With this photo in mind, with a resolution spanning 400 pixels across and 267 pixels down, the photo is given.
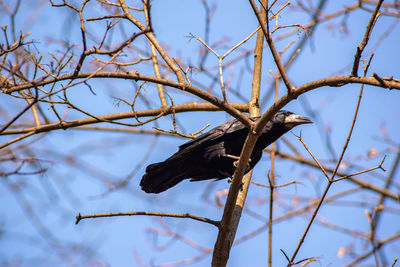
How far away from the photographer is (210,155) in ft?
15.4

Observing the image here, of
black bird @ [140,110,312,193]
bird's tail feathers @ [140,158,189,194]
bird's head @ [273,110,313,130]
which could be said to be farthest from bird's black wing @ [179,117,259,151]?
bird's head @ [273,110,313,130]

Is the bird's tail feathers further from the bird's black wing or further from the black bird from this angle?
the bird's black wing

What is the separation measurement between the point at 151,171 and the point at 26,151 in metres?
3.03

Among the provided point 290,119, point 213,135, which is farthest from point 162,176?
point 290,119

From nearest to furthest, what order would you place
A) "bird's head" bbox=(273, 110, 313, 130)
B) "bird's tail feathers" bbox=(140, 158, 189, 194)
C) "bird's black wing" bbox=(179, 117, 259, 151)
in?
"bird's tail feathers" bbox=(140, 158, 189, 194) → "bird's black wing" bbox=(179, 117, 259, 151) → "bird's head" bbox=(273, 110, 313, 130)

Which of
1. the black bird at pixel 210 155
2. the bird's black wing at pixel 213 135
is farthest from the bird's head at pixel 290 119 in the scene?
the bird's black wing at pixel 213 135

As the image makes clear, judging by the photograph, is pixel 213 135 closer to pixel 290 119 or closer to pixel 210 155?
pixel 210 155

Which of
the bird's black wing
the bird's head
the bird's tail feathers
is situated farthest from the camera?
the bird's head

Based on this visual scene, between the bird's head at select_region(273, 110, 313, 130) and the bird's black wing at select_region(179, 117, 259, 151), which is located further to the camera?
the bird's head at select_region(273, 110, 313, 130)

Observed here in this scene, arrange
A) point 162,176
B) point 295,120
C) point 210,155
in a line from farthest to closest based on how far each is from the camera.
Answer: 1. point 295,120
2. point 210,155
3. point 162,176

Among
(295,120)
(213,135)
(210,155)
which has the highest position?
(295,120)

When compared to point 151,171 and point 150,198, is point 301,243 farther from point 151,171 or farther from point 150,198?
point 150,198

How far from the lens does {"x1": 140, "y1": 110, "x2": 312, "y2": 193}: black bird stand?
454 cm

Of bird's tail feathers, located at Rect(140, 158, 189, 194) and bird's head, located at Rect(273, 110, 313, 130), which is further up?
bird's head, located at Rect(273, 110, 313, 130)
